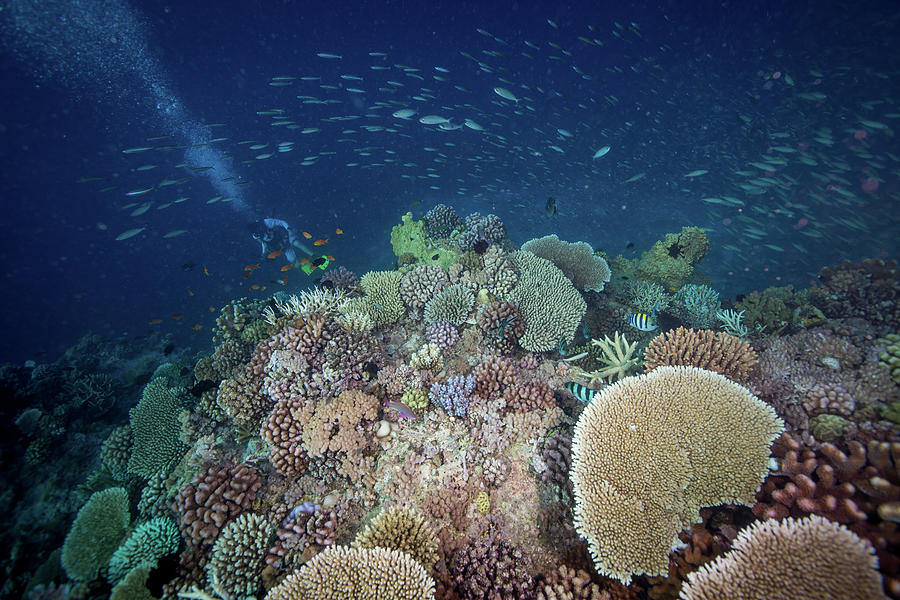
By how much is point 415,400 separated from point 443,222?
20.4ft

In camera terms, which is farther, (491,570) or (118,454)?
(118,454)

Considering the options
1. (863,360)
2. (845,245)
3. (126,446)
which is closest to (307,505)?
(126,446)

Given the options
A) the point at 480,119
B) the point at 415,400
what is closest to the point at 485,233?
the point at 415,400

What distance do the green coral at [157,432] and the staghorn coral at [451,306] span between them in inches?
221

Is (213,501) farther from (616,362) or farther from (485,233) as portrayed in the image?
(485,233)

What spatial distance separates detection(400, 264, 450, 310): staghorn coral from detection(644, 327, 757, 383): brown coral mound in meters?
3.96

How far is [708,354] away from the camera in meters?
4.77

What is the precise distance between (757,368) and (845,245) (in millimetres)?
44749

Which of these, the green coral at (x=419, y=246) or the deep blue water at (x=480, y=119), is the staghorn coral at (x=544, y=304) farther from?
the deep blue water at (x=480, y=119)

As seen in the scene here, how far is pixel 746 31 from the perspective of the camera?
23719 mm

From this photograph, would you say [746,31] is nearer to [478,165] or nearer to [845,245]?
[845,245]

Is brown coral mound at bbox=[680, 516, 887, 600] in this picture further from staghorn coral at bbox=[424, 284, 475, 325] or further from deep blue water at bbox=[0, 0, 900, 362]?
deep blue water at bbox=[0, 0, 900, 362]

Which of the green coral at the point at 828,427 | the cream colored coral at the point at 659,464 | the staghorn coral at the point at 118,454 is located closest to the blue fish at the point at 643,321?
the cream colored coral at the point at 659,464

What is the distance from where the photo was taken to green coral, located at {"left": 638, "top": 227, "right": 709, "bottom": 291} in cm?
Answer: 1066
